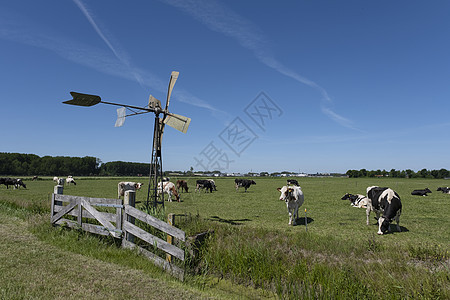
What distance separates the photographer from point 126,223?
713cm

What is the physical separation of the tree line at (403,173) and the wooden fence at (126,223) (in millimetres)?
148891

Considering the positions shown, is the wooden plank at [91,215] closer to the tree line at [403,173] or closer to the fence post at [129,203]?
the fence post at [129,203]

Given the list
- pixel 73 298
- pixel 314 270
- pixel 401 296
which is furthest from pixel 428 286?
pixel 73 298

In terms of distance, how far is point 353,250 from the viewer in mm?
6867

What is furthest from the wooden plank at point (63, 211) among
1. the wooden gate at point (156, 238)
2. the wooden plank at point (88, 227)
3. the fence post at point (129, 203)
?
the wooden gate at point (156, 238)

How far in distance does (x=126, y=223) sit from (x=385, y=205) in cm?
1159

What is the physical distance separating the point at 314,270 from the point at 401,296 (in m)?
1.68

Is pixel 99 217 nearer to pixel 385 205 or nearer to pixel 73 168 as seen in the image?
pixel 385 205

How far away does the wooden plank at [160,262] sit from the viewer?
5896mm

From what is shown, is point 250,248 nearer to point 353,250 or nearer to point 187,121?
point 353,250

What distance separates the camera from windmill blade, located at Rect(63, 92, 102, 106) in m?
8.93

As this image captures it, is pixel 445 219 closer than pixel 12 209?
No

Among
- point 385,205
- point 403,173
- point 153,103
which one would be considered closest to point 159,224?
point 153,103

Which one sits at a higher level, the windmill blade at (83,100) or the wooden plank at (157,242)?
the windmill blade at (83,100)
